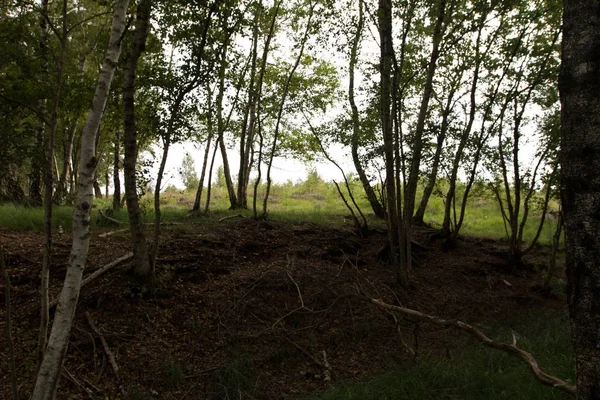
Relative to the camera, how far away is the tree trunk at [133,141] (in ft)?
18.1

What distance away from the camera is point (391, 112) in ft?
26.8

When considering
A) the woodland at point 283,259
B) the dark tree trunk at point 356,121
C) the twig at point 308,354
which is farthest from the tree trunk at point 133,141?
the dark tree trunk at point 356,121

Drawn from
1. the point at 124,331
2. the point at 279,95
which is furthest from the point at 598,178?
the point at 279,95

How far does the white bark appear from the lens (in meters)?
3.34

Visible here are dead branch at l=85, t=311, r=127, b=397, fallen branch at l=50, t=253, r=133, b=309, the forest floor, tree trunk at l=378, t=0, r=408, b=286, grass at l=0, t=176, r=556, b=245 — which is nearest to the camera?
dead branch at l=85, t=311, r=127, b=397

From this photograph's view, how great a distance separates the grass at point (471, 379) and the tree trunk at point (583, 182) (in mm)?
2016

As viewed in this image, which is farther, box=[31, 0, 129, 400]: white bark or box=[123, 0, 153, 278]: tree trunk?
box=[123, 0, 153, 278]: tree trunk

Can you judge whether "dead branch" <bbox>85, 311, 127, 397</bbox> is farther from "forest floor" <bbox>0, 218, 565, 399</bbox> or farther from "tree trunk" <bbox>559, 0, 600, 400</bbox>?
"tree trunk" <bbox>559, 0, 600, 400</bbox>

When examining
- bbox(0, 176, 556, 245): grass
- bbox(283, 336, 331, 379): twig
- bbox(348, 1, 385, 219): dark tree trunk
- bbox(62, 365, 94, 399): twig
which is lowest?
bbox(283, 336, 331, 379): twig

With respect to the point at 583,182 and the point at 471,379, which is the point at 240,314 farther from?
the point at 583,182

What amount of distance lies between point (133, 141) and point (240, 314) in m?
3.34

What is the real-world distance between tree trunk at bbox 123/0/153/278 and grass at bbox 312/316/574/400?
11.6ft

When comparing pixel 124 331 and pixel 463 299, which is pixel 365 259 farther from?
pixel 124 331

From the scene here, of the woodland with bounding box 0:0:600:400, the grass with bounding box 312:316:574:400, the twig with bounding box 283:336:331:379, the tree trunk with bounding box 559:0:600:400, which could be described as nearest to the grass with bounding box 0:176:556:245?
the woodland with bounding box 0:0:600:400
